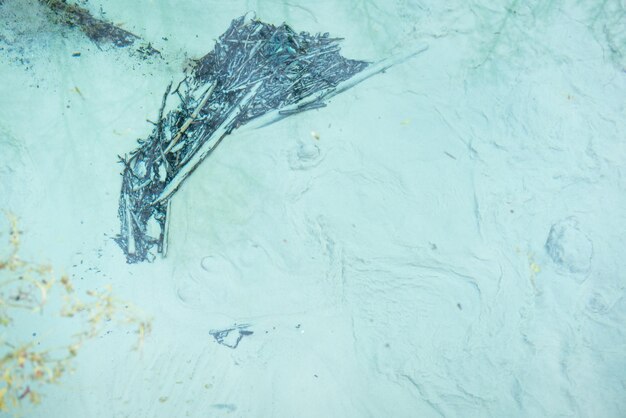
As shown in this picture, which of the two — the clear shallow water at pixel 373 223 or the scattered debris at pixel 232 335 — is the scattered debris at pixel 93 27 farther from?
the scattered debris at pixel 232 335

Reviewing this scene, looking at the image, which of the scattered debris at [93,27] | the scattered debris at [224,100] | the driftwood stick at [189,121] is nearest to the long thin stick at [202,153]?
the scattered debris at [224,100]

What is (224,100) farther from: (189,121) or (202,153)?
(202,153)

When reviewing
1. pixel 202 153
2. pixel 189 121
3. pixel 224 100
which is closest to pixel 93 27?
pixel 189 121

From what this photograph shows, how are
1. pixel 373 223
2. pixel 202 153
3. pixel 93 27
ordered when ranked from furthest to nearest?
pixel 93 27 → pixel 202 153 → pixel 373 223

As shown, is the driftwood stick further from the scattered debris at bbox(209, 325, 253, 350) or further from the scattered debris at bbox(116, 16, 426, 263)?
the scattered debris at bbox(209, 325, 253, 350)

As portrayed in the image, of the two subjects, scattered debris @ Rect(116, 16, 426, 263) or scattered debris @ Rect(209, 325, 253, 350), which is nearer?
scattered debris @ Rect(209, 325, 253, 350)

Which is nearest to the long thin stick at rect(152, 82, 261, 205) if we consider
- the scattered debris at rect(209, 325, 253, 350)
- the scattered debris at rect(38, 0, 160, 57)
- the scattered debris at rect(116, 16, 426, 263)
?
the scattered debris at rect(116, 16, 426, 263)

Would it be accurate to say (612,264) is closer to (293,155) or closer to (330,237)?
(330,237)
